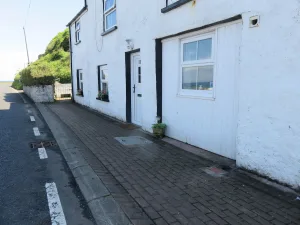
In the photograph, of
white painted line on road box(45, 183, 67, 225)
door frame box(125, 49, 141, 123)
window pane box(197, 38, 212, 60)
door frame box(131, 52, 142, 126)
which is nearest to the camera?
white painted line on road box(45, 183, 67, 225)

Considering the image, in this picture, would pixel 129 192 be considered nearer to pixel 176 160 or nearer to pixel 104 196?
pixel 104 196

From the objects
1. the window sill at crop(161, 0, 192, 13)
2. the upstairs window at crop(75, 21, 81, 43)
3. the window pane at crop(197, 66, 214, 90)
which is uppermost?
the upstairs window at crop(75, 21, 81, 43)

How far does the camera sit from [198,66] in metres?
5.71

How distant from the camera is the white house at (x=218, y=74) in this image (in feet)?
12.1

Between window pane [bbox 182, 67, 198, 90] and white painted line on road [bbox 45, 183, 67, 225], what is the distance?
3.69 m

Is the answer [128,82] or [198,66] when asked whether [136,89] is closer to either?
[128,82]

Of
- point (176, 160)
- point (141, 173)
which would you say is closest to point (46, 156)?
point (141, 173)

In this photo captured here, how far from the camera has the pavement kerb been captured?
3.14 meters

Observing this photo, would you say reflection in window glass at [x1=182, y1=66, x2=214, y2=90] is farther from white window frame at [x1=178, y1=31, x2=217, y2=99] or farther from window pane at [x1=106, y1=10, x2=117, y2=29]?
window pane at [x1=106, y1=10, x2=117, y2=29]

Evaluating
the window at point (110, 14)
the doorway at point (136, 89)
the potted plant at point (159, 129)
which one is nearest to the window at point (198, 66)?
the potted plant at point (159, 129)

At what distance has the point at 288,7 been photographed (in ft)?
11.6

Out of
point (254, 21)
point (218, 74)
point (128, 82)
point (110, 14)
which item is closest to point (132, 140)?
point (128, 82)

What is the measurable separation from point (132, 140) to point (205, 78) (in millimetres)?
2575

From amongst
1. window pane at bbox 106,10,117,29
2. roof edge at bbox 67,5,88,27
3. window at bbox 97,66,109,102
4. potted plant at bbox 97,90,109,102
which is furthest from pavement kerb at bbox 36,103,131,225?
roof edge at bbox 67,5,88,27
